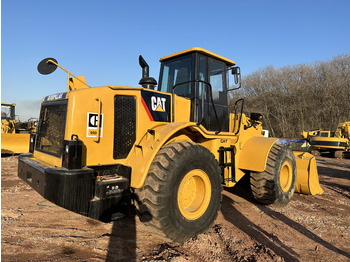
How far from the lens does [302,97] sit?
29.6 meters

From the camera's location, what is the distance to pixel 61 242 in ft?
10.6

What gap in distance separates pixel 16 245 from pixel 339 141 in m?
19.5

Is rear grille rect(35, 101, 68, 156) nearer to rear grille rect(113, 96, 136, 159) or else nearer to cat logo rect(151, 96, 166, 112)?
rear grille rect(113, 96, 136, 159)

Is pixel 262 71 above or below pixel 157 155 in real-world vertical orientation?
above

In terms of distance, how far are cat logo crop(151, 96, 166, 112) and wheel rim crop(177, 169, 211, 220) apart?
40.8 inches

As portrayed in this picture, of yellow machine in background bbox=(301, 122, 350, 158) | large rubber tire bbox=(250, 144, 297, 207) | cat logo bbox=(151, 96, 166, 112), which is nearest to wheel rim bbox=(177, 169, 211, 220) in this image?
cat logo bbox=(151, 96, 166, 112)

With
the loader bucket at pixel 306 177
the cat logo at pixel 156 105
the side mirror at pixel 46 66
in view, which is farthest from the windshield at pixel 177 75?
the loader bucket at pixel 306 177

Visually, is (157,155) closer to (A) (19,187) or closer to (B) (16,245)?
(B) (16,245)

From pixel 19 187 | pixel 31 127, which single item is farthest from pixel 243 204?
pixel 31 127

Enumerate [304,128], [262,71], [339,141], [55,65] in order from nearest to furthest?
1. [55,65]
2. [339,141]
3. [304,128]
4. [262,71]

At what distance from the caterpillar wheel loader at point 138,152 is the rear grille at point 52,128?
14 millimetres

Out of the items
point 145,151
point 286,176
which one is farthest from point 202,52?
point 286,176

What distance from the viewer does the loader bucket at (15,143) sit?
1042 centimetres

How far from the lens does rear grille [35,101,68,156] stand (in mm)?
3502
